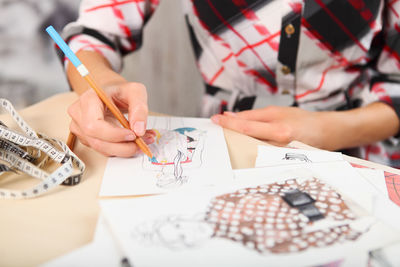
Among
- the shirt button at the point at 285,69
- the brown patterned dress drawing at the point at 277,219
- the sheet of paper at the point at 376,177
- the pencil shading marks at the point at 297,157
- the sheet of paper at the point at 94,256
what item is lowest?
the sheet of paper at the point at 376,177

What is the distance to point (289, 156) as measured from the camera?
404 mm

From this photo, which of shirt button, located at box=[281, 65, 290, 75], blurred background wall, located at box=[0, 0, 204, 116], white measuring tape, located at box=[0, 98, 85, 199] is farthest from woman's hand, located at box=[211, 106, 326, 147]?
blurred background wall, located at box=[0, 0, 204, 116]

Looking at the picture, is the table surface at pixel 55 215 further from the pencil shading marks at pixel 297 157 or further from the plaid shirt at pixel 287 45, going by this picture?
the plaid shirt at pixel 287 45

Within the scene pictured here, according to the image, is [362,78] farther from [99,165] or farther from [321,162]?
[99,165]

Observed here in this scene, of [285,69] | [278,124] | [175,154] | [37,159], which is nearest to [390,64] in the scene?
[285,69]

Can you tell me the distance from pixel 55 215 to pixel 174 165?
138 millimetres

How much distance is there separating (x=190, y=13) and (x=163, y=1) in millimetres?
325

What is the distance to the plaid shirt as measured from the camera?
1.97 feet

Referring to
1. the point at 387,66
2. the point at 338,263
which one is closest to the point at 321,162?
the point at 338,263

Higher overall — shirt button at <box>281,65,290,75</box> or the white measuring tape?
the white measuring tape

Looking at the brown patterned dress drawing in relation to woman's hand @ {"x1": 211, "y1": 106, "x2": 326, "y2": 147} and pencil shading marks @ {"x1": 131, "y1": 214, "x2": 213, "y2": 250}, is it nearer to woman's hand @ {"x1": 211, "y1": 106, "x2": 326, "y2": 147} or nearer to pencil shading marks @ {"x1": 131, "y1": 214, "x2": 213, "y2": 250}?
pencil shading marks @ {"x1": 131, "y1": 214, "x2": 213, "y2": 250}

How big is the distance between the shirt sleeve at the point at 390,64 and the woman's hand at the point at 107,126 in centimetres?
47

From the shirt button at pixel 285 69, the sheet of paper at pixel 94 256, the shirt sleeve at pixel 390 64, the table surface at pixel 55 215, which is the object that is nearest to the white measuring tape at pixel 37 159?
the table surface at pixel 55 215

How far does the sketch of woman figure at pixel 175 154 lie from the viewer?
1.20ft
